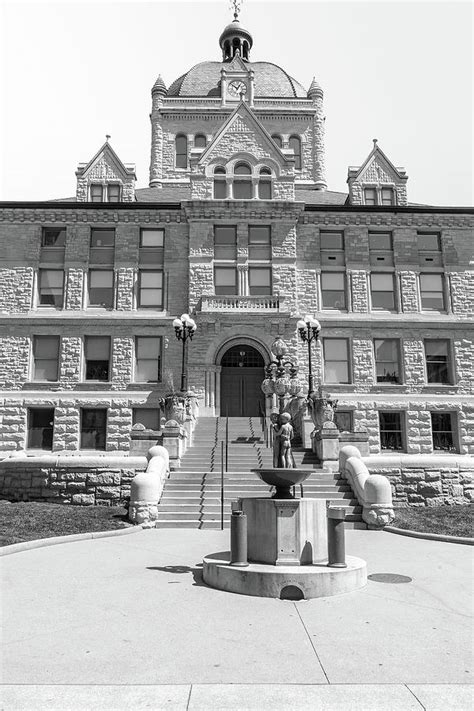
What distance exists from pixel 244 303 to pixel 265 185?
698cm

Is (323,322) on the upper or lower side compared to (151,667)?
upper

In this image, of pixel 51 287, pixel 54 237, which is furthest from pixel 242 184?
pixel 51 287

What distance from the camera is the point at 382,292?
30031 mm

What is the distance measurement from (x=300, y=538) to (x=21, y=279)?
24728 mm

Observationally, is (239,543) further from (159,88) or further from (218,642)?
(159,88)

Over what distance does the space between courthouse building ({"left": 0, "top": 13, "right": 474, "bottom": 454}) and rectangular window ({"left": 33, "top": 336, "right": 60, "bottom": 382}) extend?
71 millimetres

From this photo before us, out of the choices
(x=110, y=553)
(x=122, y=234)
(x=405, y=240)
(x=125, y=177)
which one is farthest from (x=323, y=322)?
(x=110, y=553)

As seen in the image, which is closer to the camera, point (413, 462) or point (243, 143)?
point (413, 462)

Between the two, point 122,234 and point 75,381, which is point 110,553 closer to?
point 75,381

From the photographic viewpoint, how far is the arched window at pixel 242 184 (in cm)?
3027

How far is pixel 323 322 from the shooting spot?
29.0 metres

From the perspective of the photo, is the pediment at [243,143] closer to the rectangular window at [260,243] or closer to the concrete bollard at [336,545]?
the rectangular window at [260,243]

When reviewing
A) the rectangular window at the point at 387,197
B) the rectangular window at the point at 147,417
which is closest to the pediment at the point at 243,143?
the rectangular window at the point at 387,197

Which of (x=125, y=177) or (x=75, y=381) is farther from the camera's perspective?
(x=125, y=177)
